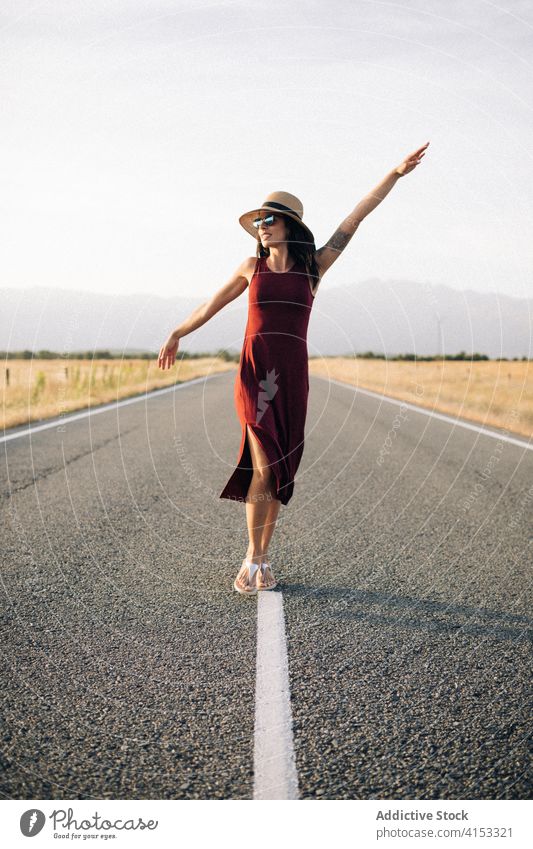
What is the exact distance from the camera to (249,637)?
3451 millimetres

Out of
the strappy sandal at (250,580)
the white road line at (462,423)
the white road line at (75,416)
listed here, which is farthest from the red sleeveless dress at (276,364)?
the white road line at (75,416)

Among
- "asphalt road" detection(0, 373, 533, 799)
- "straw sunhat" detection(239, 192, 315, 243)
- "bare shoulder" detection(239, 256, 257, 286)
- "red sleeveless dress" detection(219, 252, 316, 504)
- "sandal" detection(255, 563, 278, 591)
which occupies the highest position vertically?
"straw sunhat" detection(239, 192, 315, 243)

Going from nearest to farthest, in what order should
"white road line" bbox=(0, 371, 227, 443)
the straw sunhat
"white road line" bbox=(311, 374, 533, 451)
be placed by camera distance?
the straw sunhat < "white road line" bbox=(311, 374, 533, 451) < "white road line" bbox=(0, 371, 227, 443)

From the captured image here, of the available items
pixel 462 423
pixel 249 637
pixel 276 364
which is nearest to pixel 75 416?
pixel 462 423

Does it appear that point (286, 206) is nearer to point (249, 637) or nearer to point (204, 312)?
point (204, 312)

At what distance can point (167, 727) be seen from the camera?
2.63m

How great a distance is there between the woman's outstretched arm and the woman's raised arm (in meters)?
0.40

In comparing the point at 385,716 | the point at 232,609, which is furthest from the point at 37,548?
the point at 385,716

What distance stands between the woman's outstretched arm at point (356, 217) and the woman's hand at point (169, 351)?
847mm

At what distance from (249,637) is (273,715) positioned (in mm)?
732

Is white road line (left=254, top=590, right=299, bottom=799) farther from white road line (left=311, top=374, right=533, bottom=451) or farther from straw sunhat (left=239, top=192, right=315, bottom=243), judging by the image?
white road line (left=311, top=374, right=533, bottom=451)

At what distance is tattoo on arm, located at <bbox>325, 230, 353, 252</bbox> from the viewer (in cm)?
402

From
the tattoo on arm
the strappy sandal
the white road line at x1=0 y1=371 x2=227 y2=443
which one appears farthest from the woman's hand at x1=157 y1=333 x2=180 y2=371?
the white road line at x1=0 y1=371 x2=227 y2=443

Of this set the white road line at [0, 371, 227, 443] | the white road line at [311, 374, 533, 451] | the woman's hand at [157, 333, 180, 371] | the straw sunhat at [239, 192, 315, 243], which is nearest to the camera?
the straw sunhat at [239, 192, 315, 243]
